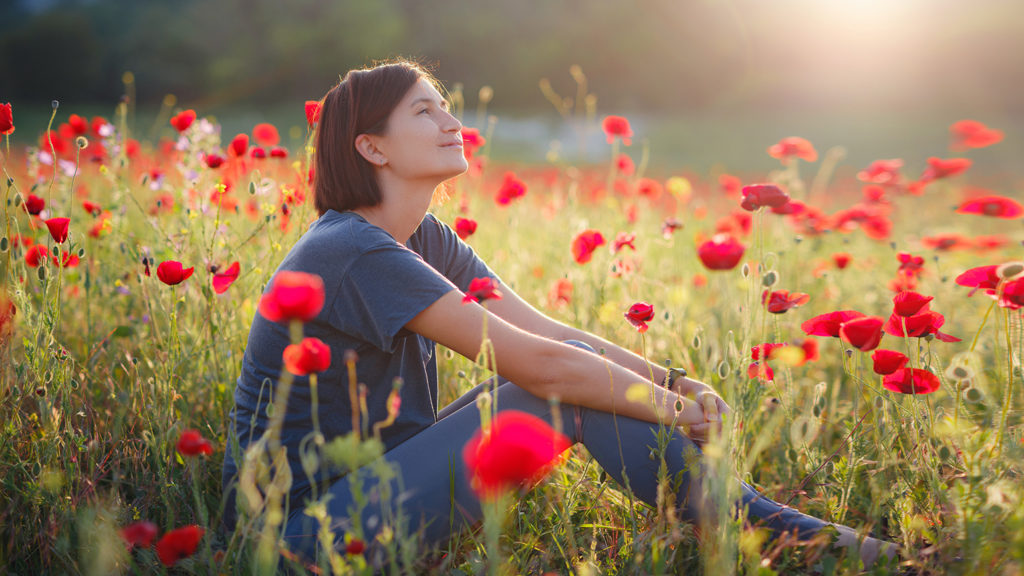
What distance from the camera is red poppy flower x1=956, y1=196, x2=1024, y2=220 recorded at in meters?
1.39

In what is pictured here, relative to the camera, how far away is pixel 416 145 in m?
1.59

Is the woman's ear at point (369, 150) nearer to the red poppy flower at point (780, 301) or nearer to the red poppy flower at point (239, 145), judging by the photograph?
the red poppy flower at point (239, 145)

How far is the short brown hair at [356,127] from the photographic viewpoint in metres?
1.61

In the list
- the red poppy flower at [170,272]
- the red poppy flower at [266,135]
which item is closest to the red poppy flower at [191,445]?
the red poppy flower at [170,272]

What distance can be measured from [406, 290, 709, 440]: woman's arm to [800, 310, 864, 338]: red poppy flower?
0.29 metres

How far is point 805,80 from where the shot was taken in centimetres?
2288

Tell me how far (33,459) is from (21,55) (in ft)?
81.4

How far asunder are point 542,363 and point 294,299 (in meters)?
0.60

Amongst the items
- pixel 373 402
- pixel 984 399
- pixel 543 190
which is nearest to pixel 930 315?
pixel 984 399

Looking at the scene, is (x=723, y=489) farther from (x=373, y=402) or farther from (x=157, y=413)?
(x=157, y=413)

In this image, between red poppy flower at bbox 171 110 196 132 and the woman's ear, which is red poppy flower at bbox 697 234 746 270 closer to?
the woman's ear

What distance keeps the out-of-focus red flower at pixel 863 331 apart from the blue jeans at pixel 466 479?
0.35 metres

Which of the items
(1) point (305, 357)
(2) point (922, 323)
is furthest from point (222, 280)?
(2) point (922, 323)

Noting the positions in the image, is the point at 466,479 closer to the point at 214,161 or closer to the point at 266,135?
the point at 214,161
